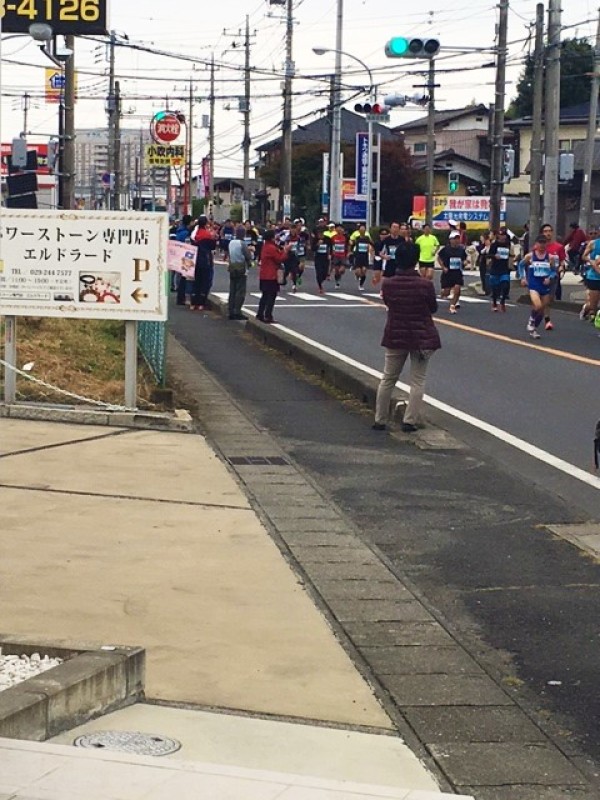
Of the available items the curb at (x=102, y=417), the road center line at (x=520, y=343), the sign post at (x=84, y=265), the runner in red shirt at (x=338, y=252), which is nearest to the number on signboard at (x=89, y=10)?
the sign post at (x=84, y=265)

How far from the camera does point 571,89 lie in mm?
96500

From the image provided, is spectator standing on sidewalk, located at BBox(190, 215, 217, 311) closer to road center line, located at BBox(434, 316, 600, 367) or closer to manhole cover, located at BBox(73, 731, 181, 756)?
road center line, located at BBox(434, 316, 600, 367)

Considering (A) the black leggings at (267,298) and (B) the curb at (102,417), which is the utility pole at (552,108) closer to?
(A) the black leggings at (267,298)

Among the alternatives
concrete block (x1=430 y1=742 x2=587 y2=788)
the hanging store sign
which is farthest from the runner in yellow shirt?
concrete block (x1=430 y1=742 x2=587 y2=788)

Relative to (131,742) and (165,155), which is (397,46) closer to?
(165,155)

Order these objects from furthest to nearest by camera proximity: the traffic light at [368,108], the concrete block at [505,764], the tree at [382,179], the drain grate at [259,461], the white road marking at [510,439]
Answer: the tree at [382,179], the traffic light at [368,108], the drain grate at [259,461], the white road marking at [510,439], the concrete block at [505,764]

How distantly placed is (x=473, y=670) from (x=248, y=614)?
1.18m

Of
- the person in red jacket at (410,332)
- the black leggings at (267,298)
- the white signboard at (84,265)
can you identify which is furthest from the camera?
the black leggings at (267,298)

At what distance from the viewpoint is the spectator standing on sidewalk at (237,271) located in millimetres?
24672

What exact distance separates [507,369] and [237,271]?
8129 mm

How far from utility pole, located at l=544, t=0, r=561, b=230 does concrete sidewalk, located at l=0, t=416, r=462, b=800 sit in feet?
76.8

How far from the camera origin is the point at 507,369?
17.9 m

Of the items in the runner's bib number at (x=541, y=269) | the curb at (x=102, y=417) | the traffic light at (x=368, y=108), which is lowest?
the curb at (x=102, y=417)

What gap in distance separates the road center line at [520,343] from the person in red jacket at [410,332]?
18.4 feet
